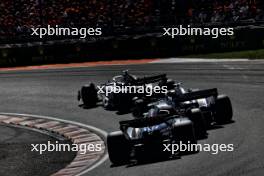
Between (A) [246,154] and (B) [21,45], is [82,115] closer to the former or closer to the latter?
(A) [246,154]

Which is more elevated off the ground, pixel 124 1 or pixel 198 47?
pixel 124 1

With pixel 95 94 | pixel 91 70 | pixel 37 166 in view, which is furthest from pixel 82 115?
pixel 91 70

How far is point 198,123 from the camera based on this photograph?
52.6ft

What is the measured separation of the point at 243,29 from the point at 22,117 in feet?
41.2

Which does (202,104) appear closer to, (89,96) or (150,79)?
(150,79)

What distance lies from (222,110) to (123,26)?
17816 mm

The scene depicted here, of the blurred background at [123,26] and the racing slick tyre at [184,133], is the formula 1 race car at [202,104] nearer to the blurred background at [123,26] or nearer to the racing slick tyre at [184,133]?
the racing slick tyre at [184,133]

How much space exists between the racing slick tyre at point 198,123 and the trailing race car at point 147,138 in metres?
0.73

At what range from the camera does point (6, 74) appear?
1330 inches

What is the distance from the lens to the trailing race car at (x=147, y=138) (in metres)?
14.6

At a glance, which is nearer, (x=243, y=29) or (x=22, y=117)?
(x=22, y=117)

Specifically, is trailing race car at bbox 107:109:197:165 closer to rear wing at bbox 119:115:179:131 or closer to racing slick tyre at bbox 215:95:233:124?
rear wing at bbox 119:115:179:131

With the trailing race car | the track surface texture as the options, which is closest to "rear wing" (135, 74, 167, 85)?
the track surface texture

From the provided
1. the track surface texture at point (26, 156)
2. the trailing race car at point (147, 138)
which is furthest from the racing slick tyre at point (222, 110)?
the track surface texture at point (26, 156)
